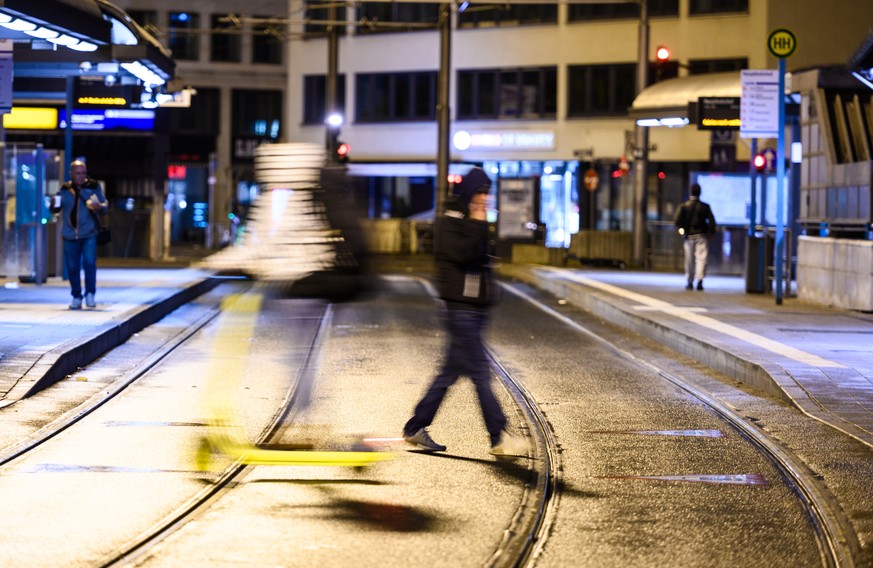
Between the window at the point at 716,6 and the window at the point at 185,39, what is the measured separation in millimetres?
25606

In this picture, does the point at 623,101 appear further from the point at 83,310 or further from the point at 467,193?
the point at 467,193

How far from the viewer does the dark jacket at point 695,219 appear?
25156 millimetres

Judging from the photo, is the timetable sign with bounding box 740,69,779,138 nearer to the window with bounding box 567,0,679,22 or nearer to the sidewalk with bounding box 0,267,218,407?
the sidewalk with bounding box 0,267,218,407

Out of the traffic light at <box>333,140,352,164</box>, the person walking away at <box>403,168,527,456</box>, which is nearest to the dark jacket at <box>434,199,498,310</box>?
the person walking away at <box>403,168,527,456</box>

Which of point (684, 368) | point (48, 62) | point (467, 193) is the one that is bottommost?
point (684, 368)

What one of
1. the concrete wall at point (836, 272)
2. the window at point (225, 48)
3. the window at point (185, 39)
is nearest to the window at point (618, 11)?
the window at point (185, 39)

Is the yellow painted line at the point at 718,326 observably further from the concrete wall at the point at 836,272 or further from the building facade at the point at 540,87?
the building facade at the point at 540,87

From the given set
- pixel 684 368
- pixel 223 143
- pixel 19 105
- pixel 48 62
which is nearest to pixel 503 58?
pixel 223 143

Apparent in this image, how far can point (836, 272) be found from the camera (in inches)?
816

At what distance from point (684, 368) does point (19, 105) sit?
63.4 feet

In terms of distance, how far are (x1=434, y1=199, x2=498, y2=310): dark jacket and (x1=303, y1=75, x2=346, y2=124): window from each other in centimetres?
4697

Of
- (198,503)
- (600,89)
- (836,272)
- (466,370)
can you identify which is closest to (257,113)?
A: (600,89)

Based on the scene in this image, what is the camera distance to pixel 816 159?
23.0 metres

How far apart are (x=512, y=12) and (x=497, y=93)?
9.32ft
